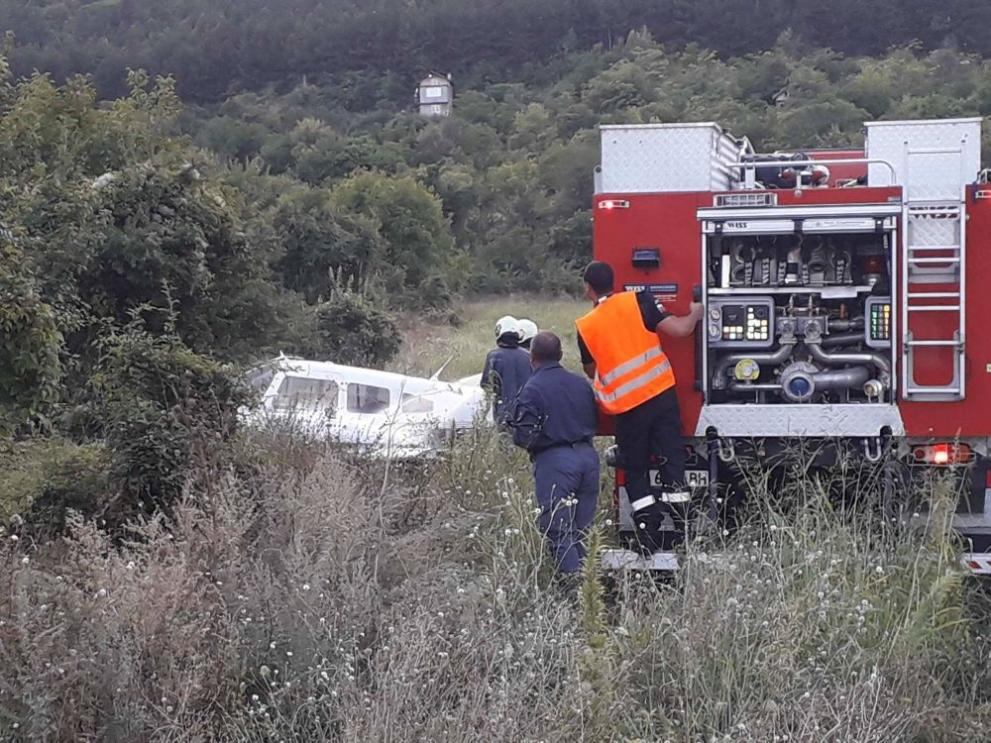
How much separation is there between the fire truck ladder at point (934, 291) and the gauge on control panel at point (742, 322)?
715 mm

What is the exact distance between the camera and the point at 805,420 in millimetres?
7512

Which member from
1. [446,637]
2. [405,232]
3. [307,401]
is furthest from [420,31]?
[446,637]

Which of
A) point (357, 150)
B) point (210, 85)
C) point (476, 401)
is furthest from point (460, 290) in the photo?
point (210, 85)

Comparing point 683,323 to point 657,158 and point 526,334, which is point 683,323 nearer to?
point 657,158

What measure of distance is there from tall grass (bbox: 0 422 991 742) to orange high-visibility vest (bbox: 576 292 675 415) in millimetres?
1300

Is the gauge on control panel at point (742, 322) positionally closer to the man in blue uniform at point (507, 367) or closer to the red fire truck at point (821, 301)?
the red fire truck at point (821, 301)

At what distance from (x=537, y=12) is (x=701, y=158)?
73.3 m

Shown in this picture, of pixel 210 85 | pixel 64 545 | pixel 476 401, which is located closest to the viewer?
pixel 64 545

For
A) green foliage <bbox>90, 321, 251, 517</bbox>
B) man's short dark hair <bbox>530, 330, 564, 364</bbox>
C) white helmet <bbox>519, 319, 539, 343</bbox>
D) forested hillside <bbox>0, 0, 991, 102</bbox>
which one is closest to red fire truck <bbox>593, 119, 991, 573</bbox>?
man's short dark hair <bbox>530, 330, 564, 364</bbox>

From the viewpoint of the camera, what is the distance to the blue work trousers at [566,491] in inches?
275

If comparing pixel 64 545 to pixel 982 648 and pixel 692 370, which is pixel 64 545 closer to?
pixel 692 370

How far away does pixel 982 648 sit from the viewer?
5758mm

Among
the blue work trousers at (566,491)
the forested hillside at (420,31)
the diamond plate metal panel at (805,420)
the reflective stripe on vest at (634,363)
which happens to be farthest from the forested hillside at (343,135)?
the diamond plate metal panel at (805,420)

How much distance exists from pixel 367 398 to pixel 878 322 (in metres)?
6.79
